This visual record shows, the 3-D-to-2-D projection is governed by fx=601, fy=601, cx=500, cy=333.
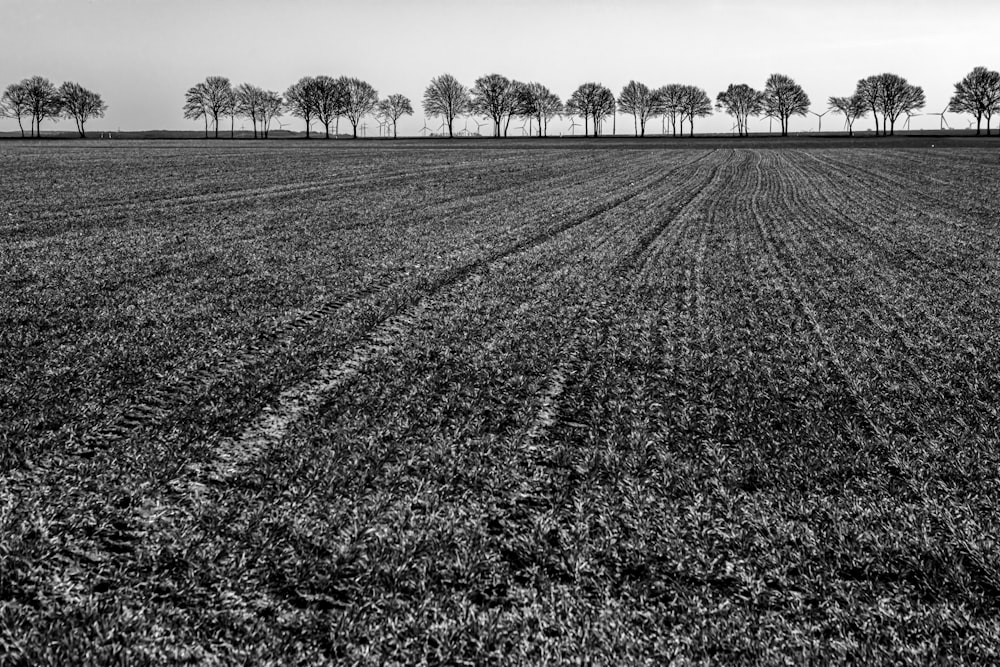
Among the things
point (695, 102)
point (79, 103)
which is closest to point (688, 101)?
point (695, 102)

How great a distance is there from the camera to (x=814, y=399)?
171 inches

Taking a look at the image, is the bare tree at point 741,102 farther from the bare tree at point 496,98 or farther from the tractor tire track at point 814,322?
the tractor tire track at point 814,322

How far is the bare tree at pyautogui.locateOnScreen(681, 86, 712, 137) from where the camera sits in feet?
457

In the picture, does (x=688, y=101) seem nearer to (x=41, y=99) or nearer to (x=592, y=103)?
(x=592, y=103)

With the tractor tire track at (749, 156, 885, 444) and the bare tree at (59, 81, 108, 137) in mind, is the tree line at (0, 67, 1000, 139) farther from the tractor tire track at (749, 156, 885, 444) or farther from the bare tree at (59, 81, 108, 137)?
the tractor tire track at (749, 156, 885, 444)

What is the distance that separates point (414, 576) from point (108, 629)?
1136 millimetres

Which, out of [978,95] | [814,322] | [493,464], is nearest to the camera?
[493,464]

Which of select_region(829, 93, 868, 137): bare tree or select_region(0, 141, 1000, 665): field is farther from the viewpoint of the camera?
select_region(829, 93, 868, 137): bare tree

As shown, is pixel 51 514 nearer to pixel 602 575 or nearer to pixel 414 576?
pixel 414 576

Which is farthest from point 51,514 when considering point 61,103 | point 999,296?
point 61,103

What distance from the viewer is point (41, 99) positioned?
380ft

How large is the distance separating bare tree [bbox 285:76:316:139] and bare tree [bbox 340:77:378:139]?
626 cm

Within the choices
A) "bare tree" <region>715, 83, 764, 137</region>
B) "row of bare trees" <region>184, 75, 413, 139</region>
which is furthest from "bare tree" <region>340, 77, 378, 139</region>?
"bare tree" <region>715, 83, 764, 137</region>

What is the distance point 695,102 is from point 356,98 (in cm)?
7711
